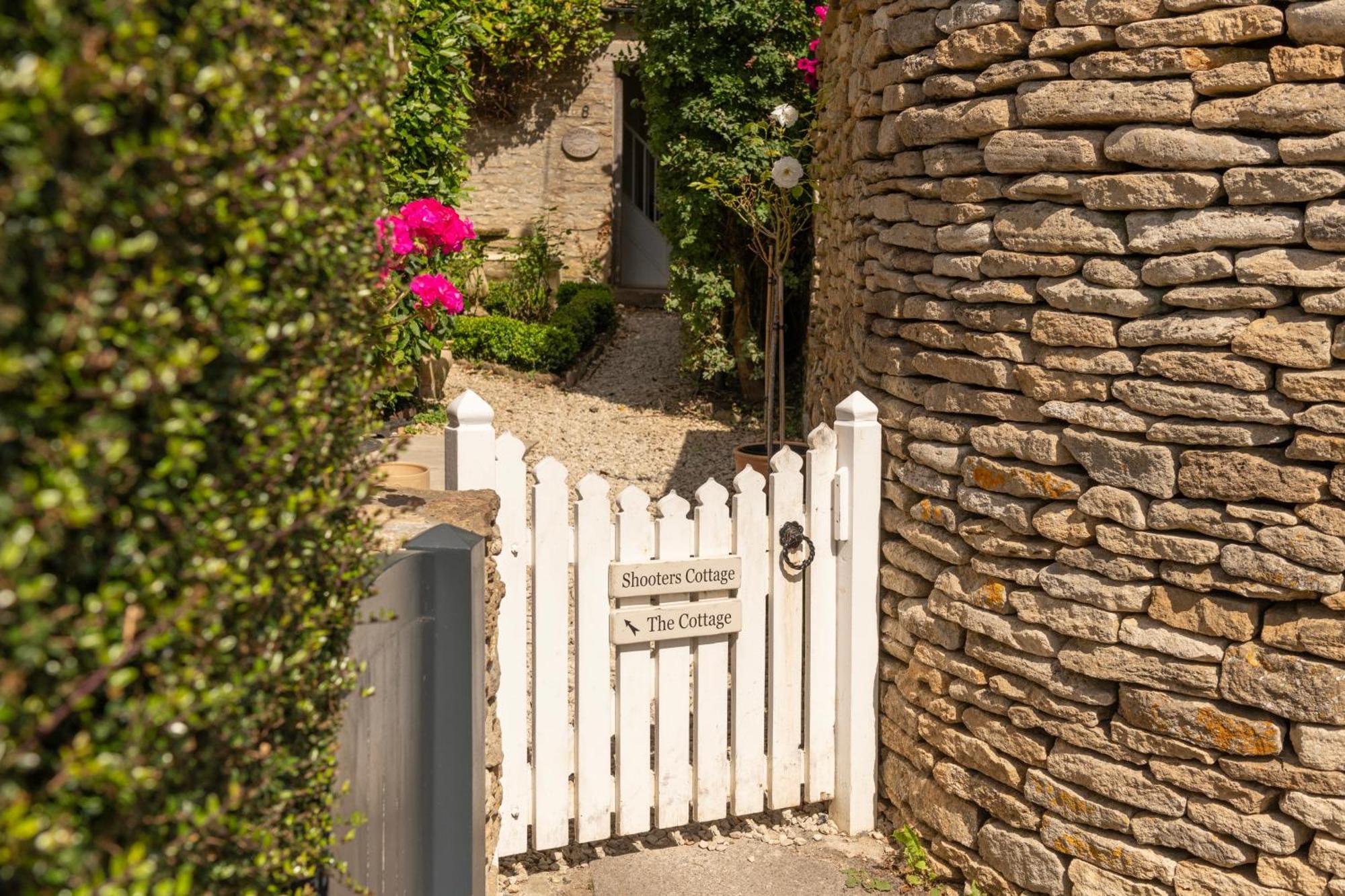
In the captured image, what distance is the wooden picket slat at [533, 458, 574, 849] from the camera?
10.8ft

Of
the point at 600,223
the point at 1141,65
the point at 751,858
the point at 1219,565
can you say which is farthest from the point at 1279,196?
the point at 600,223

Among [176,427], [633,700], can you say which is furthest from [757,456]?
[176,427]

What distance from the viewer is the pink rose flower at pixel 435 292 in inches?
132

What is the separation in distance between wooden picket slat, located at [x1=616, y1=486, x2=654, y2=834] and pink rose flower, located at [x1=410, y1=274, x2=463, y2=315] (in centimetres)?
75

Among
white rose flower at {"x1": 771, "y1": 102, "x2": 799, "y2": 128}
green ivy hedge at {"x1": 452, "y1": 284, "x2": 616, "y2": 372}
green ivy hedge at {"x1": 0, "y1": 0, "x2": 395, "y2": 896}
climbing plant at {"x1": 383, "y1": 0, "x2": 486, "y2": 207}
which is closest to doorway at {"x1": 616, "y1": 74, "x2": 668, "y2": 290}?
green ivy hedge at {"x1": 452, "y1": 284, "x2": 616, "y2": 372}

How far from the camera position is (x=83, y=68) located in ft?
2.99

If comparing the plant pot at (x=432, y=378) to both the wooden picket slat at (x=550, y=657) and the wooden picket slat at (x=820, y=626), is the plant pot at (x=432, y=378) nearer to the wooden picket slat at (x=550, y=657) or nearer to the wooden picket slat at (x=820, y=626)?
the wooden picket slat at (x=820, y=626)

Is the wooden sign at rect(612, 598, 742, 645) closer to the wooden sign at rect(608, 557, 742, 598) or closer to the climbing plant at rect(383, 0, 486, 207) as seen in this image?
the wooden sign at rect(608, 557, 742, 598)

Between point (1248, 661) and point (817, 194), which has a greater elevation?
point (817, 194)

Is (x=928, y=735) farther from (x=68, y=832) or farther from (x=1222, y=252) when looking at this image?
(x=68, y=832)

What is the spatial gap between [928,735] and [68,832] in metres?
2.97

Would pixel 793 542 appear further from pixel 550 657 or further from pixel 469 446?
pixel 469 446

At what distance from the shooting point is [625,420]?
9789mm

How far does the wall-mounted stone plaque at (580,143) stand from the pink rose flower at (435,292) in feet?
35.0
